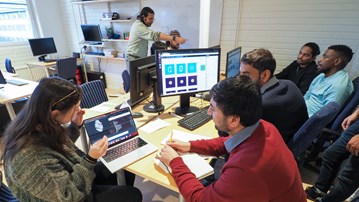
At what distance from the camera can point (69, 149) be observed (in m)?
1.04

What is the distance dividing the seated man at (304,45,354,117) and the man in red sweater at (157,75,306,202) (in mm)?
1519

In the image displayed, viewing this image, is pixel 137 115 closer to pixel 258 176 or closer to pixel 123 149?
pixel 123 149

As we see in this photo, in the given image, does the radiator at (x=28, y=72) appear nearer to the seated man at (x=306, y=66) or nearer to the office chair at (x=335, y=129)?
the seated man at (x=306, y=66)

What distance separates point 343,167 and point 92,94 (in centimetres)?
237

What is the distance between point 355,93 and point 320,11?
4.79 feet

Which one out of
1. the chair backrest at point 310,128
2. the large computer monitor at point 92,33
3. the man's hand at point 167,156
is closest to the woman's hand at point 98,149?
the man's hand at point 167,156

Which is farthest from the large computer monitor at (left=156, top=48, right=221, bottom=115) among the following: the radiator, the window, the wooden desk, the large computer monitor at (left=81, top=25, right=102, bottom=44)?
the window

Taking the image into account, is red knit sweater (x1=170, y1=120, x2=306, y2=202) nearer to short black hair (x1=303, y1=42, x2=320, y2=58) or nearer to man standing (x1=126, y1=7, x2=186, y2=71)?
short black hair (x1=303, y1=42, x2=320, y2=58)

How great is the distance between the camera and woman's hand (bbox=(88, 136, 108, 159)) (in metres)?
1.06

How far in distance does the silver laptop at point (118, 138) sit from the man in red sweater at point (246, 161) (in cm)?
30

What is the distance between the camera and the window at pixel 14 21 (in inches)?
168

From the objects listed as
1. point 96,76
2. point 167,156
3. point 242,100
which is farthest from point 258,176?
point 96,76

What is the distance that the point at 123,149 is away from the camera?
1.20m

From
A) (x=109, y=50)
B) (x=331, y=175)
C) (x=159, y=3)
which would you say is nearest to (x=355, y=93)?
(x=331, y=175)
